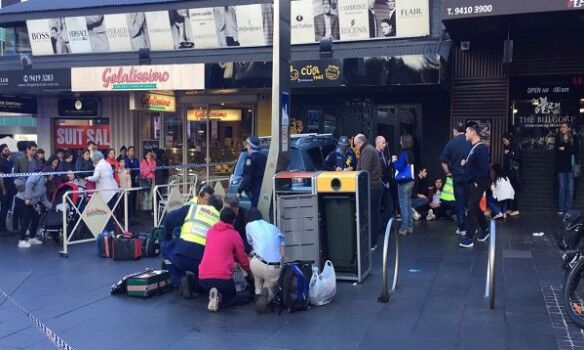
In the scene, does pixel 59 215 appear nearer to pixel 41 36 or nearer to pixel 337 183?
pixel 337 183

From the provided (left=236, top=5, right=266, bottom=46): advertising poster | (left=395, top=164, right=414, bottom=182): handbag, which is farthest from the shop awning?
(left=395, top=164, right=414, bottom=182): handbag

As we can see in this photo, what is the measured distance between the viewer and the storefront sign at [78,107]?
1827 centimetres

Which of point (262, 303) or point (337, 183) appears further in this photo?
point (337, 183)

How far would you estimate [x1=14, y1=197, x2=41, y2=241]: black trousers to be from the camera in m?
11.8

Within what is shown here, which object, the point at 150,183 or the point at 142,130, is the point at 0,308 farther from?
the point at 142,130

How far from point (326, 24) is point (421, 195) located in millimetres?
4768

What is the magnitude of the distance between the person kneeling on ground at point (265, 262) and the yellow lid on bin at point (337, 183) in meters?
1.16

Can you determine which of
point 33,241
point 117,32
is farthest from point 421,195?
point 117,32

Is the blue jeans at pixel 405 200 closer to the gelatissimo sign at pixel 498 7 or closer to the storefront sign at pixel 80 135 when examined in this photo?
the gelatissimo sign at pixel 498 7

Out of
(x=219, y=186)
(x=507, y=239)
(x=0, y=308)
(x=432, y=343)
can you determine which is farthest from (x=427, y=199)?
(x=0, y=308)

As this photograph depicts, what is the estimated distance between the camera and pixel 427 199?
1380 centimetres

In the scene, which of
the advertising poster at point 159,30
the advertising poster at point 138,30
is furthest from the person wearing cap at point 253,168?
the advertising poster at point 138,30

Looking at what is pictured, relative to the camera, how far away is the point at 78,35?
17.6 m

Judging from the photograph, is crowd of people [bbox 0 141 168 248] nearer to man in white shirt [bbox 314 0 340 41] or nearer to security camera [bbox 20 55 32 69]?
security camera [bbox 20 55 32 69]
